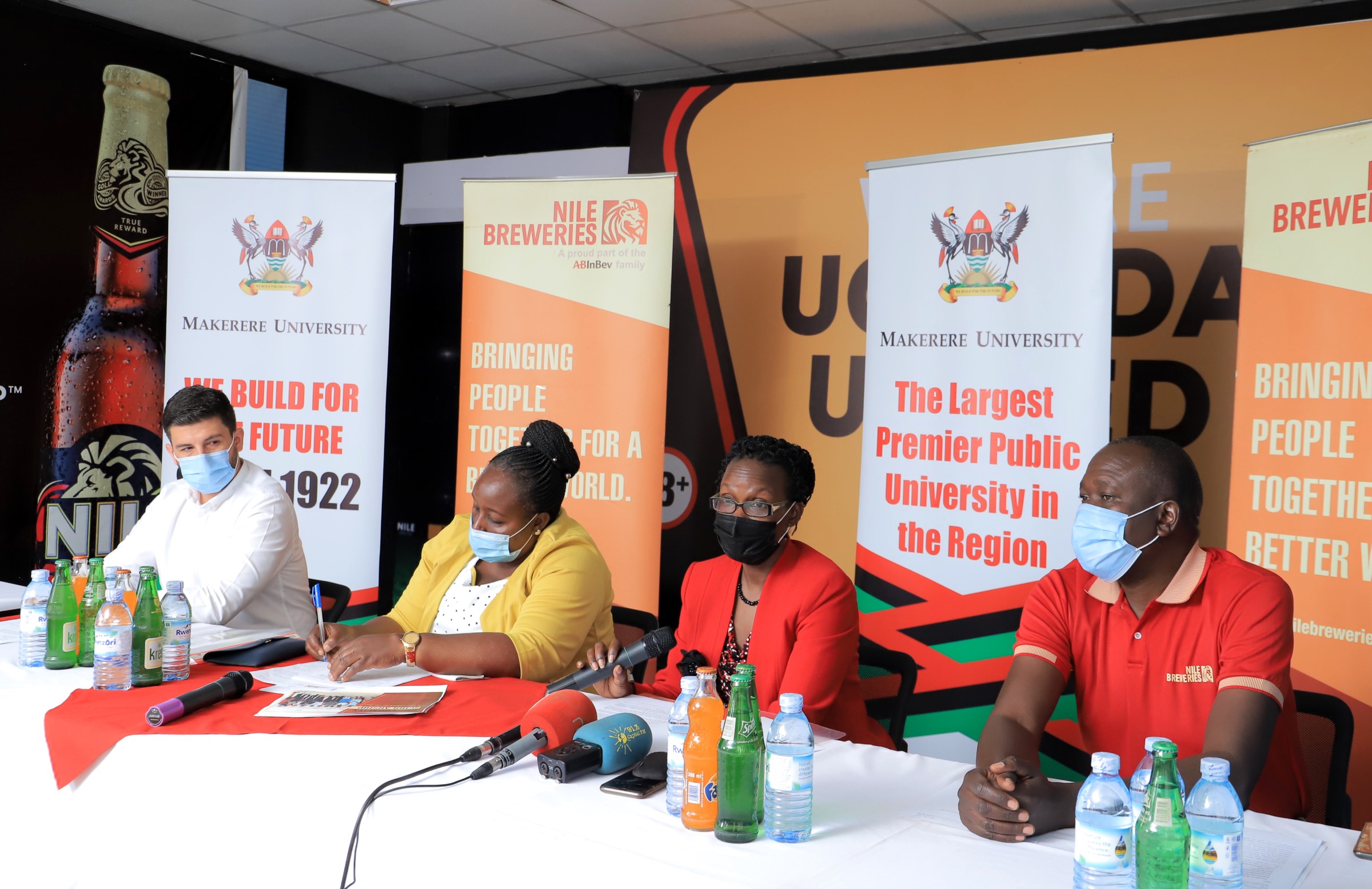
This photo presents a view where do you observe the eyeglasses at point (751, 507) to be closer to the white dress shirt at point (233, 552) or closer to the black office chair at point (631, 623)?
the black office chair at point (631, 623)

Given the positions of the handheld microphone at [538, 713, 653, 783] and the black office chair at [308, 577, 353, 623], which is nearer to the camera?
the handheld microphone at [538, 713, 653, 783]

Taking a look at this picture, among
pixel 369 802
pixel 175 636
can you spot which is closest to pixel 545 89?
pixel 175 636

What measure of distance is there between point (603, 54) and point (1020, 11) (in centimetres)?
189

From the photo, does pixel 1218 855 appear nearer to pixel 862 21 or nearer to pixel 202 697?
pixel 202 697

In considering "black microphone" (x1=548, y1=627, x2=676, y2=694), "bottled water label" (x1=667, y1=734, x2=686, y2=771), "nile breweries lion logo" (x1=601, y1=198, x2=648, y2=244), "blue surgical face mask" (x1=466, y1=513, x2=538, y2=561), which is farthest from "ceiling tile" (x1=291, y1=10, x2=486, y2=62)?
"bottled water label" (x1=667, y1=734, x2=686, y2=771)

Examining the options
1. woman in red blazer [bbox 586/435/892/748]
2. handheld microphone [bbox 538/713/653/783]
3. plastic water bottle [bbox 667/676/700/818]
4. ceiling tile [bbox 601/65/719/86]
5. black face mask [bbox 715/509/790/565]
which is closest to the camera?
plastic water bottle [bbox 667/676/700/818]

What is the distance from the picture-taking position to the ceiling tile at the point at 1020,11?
4117 mm

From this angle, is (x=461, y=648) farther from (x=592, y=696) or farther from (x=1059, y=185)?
(x=1059, y=185)

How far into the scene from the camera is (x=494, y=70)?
17.3 ft

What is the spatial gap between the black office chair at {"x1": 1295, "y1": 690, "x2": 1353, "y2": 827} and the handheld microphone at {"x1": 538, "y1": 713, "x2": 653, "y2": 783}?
4.29ft

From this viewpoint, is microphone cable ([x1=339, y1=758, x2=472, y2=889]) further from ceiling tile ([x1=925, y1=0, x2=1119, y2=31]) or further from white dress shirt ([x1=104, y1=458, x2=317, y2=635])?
ceiling tile ([x1=925, y1=0, x2=1119, y2=31])

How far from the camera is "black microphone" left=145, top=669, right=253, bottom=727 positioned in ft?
6.04

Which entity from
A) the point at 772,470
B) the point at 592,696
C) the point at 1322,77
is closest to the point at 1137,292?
the point at 1322,77

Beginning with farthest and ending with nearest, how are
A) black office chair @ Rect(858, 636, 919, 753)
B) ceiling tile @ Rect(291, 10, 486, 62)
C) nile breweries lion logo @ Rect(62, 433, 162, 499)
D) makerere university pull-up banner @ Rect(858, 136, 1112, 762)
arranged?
nile breweries lion logo @ Rect(62, 433, 162, 499), ceiling tile @ Rect(291, 10, 486, 62), makerere university pull-up banner @ Rect(858, 136, 1112, 762), black office chair @ Rect(858, 636, 919, 753)
